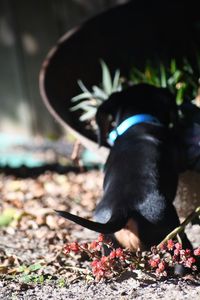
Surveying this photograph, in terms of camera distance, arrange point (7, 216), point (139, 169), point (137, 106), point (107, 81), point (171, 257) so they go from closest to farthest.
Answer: point (171, 257) → point (139, 169) → point (137, 106) → point (7, 216) → point (107, 81)

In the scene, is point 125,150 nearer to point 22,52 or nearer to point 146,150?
point 146,150

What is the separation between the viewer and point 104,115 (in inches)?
155

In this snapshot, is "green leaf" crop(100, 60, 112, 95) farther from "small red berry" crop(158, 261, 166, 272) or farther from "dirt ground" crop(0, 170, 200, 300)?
"small red berry" crop(158, 261, 166, 272)

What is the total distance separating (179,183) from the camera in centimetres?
393

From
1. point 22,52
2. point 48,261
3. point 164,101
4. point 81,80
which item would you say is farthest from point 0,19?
point 48,261

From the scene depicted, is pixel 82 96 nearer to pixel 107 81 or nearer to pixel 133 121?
pixel 107 81

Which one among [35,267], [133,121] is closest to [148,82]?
[133,121]

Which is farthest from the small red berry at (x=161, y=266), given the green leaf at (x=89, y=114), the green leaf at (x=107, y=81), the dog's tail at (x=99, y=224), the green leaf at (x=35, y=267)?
the green leaf at (x=107, y=81)

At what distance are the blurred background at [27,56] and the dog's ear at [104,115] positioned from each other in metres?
2.32

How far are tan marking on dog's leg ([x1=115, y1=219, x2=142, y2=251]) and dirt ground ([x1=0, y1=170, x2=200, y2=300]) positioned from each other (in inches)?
7.9

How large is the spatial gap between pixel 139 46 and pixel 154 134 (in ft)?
6.04

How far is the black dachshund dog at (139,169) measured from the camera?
3.17 metres

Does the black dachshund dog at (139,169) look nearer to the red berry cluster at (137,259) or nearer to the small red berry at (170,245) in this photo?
the red berry cluster at (137,259)

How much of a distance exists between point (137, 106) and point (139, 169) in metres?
0.65
